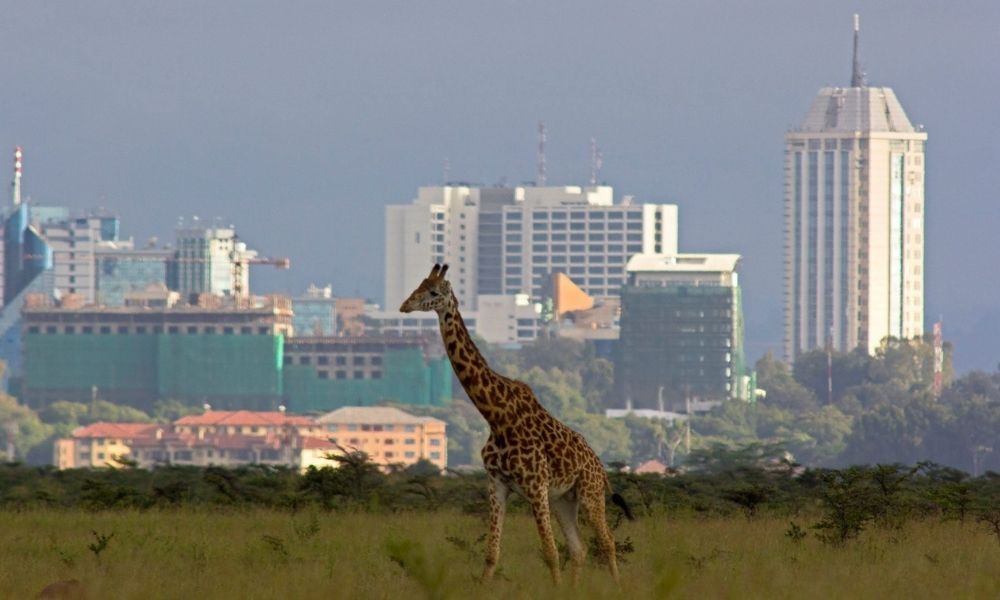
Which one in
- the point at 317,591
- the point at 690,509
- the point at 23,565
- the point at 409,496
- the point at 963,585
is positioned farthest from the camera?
the point at 409,496

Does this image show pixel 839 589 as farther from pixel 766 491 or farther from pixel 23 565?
pixel 766 491

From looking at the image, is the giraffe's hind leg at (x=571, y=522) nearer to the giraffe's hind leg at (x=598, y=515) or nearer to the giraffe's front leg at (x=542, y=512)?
the giraffe's hind leg at (x=598, y=515)

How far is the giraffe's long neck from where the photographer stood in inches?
935

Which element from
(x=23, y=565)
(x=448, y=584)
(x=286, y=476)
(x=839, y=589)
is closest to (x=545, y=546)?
(x=448, y=584)

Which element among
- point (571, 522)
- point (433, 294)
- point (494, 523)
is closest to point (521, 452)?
point (494, 523)

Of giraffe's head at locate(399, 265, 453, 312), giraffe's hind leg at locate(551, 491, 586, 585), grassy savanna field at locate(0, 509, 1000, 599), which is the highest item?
giraffe's head at locate(399, 265, 453, 312)

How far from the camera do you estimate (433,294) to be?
23.7 metres

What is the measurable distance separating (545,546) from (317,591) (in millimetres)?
2100

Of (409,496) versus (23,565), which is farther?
(409,496)

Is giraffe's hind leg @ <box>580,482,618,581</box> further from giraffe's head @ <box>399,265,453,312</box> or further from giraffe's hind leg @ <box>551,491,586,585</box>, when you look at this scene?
giraffe's head @ <box>399,265,453,312</box>

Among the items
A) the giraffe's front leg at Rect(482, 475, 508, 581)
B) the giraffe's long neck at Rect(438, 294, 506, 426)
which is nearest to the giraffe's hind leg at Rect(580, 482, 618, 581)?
the giraffe's front leg at Rect(482, 475, 508, 581)

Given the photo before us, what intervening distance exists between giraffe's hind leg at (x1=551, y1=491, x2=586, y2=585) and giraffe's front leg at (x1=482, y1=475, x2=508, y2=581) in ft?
2.46

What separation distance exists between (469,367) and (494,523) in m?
1.39

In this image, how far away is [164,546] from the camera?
2811 centimetres
